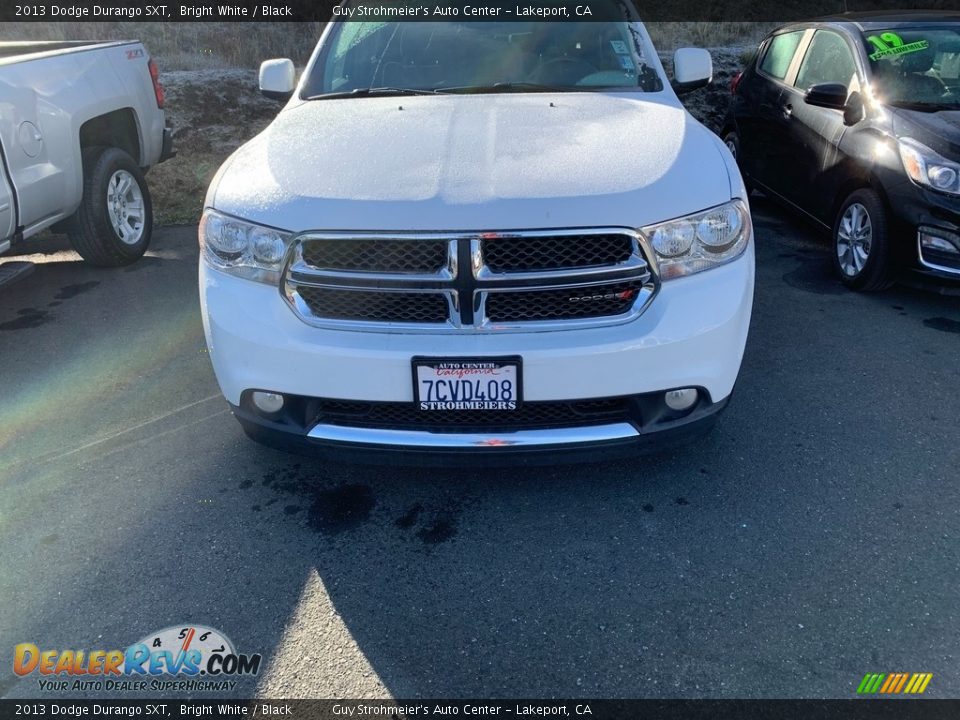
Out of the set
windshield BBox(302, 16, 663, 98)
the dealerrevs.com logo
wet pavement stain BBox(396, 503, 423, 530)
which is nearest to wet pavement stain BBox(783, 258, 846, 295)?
windshield BBox(302, 16, 663, 98)

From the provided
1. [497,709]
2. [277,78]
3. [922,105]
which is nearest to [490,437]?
[497,709]

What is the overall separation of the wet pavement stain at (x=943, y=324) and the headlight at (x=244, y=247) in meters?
3.84

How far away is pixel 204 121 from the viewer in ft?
28.2

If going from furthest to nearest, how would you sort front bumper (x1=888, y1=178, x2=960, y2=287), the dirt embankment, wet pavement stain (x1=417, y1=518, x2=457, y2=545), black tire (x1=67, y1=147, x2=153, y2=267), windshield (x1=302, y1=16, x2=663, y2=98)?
the dirt embankment
black tire (x1=67, y1=147, x2=153, y2=267)
front bumper (x1=888, y1=178, x2=960, y2=287)
windshield (x1=302, y1=16, x2=663, y2=98)
wet pavement stain (x1=417, y1=518, x2=457, y2=545)

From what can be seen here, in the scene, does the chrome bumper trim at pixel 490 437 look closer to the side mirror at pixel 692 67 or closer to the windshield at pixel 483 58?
the windshield at pixel 483 58

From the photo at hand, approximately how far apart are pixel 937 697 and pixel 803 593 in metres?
0.45

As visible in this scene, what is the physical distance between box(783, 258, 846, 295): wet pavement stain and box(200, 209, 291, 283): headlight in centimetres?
381

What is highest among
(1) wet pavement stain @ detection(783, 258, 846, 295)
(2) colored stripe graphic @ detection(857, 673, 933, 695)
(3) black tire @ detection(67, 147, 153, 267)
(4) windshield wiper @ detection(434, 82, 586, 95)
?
(4) windshield wiper @ detection(434, 82, 586, 95)

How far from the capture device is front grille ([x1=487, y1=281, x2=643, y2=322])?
8.13 feet

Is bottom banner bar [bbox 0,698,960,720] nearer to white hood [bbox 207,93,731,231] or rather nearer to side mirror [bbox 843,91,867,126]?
white hood [bbox 207,93,731,231]

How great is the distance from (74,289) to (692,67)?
429 centimetres

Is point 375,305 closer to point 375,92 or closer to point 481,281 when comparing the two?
point 481,281

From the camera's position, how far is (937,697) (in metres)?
2.05

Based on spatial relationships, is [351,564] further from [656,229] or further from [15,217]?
[15,217]
